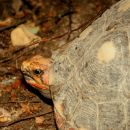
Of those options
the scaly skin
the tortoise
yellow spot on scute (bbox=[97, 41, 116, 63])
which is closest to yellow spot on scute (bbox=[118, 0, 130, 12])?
the tortoise

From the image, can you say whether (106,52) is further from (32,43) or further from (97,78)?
(32,43)

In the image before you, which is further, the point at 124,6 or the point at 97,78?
the point at 124,6

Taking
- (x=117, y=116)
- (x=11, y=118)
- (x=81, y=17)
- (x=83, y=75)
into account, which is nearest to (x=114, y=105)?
(x=117, y=116)

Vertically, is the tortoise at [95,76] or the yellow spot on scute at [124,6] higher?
the yellow spot on scute at [124,6]

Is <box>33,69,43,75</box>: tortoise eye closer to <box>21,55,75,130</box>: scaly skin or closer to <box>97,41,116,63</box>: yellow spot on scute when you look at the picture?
<box>21,55,75,130</box>: scaly skin

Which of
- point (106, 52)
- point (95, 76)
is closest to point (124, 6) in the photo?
Answer: point (106, 52)

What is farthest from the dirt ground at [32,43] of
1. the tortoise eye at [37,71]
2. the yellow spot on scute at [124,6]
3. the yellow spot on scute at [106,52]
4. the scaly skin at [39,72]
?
the yellow spot on scute at [106,52]

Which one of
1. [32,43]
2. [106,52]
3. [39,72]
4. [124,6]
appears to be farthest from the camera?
[32,43]

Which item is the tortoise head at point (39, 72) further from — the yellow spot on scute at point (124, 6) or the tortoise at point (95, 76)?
the yellow spot on scute at point (124, 6)
